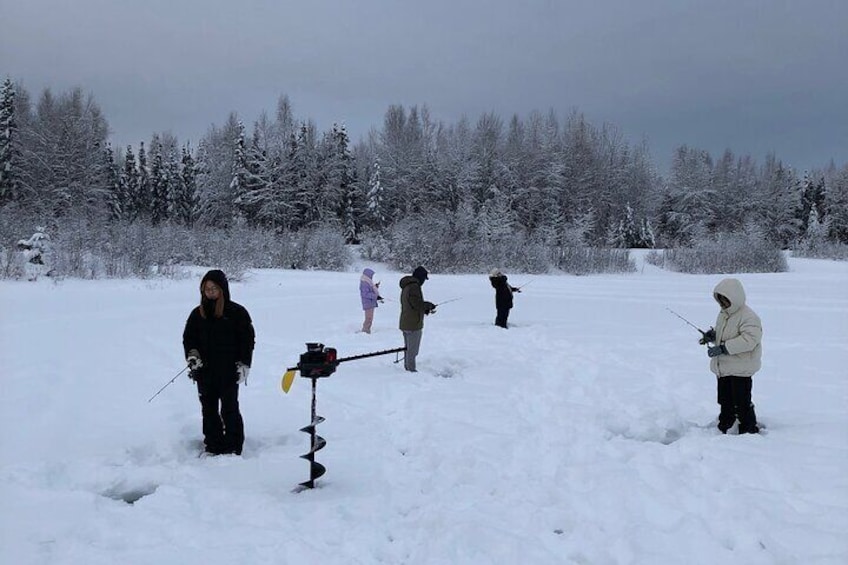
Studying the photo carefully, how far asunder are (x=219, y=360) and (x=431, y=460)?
2313mm

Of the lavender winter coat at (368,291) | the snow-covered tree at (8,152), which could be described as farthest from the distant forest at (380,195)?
the lavender winter coat at (368,291)

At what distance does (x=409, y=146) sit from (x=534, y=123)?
59.3 ft

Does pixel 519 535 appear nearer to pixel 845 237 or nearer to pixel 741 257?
pixel 741 257

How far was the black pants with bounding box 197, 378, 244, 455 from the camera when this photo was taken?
5.47 metres

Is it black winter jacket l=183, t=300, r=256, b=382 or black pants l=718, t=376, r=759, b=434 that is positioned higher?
black winter jacket l=183, t=300, r=256, b=382

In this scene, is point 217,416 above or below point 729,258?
below

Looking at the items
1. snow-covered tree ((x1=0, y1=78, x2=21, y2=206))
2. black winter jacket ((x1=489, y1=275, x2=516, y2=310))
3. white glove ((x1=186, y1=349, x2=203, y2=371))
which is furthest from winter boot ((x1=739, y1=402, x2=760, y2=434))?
snow-covered tree ((x1=0, y1=78, x2=21, y2=206))

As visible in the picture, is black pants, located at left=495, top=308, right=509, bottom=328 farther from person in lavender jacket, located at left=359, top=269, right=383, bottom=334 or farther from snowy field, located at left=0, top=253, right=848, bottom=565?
person in lavender jacket, located at left=359, top=269, right=383, bottom=334

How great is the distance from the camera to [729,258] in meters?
35.9

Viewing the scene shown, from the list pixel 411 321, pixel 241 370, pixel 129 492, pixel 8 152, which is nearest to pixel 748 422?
pixel 411 321

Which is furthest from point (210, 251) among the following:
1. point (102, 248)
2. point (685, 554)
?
point (685, 554)

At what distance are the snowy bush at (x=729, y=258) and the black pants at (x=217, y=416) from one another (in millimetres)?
36788

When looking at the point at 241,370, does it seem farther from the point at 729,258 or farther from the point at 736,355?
the point at 729,258

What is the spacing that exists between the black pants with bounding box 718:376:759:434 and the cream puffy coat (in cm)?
9
